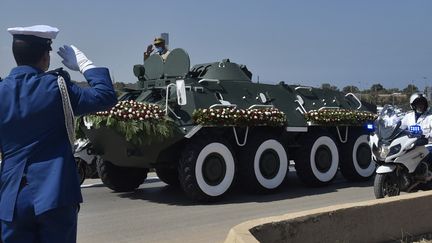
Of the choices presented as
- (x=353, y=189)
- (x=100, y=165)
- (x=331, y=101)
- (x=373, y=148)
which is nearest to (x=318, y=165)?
(x=353, y=189)

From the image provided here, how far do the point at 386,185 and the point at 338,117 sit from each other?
342 centimetres

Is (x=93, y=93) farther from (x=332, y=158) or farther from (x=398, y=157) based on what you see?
(x=332, y=158)

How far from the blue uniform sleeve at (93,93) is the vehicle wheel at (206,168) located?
569cm

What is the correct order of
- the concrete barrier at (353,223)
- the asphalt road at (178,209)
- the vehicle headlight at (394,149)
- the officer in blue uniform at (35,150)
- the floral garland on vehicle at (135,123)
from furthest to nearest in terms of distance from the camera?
the floral garland on vehicle at (135,123) → the vehicle headlight at (394,149) → the asphalt road at (178,209) → the concrete barrier at (353,223) → the officer in blue uniform at (35,150)

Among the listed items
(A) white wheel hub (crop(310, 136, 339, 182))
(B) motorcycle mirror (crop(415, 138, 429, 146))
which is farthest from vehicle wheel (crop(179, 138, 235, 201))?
(B) motorcycle mirror (crop(415, 138, 429, 146))

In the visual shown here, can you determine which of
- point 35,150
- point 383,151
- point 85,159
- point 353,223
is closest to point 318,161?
point 383,151

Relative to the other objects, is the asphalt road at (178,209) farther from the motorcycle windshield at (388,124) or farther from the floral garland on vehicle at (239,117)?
the motorcycle windshield at (388,124)

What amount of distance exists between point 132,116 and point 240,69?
126 inches

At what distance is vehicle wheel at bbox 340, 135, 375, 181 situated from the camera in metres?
11.7

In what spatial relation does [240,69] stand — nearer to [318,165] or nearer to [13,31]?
[318,165]

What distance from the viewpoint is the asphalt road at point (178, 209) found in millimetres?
7051

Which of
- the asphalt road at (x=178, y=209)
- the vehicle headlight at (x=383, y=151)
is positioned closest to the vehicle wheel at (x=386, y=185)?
the vehicle headlight at (x=383, y=151)

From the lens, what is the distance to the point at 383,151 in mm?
7914

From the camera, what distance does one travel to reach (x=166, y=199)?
388 inches
